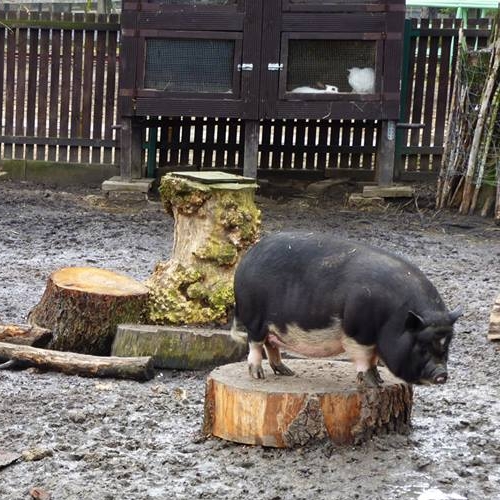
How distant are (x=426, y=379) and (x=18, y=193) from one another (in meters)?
8.29

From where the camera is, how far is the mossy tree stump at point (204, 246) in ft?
20.7

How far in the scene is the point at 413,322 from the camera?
418 cm

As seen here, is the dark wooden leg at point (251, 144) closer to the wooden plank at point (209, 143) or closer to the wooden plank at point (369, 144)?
the wooden plank at point (209, 143)

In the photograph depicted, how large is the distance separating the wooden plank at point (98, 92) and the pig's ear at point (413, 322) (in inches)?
352

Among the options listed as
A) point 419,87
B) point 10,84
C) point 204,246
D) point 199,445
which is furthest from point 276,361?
point 10,84

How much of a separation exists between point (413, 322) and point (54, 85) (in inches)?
366

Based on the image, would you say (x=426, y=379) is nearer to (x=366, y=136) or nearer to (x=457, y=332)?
(x=457, y=332)

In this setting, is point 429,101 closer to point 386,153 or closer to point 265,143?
point 386,153

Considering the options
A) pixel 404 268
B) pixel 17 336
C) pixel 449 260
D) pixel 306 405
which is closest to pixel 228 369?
Result: pixel 306 405

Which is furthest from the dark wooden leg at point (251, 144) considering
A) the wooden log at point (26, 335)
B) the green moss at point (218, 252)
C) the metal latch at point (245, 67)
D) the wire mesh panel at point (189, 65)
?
the wooden log at point (26, 335)

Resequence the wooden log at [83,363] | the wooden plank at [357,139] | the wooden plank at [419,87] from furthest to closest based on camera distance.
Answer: the wooden plank at [357,139]
the wooden plank at [419,87]
the wooden log at [83,363]

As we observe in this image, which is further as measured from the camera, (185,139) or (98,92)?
(98,92)

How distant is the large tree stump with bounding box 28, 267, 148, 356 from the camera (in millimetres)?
6043

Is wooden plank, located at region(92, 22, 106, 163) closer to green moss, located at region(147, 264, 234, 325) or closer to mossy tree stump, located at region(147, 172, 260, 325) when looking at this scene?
mossy tree stump, located at region(147, 172, 260, 325)
